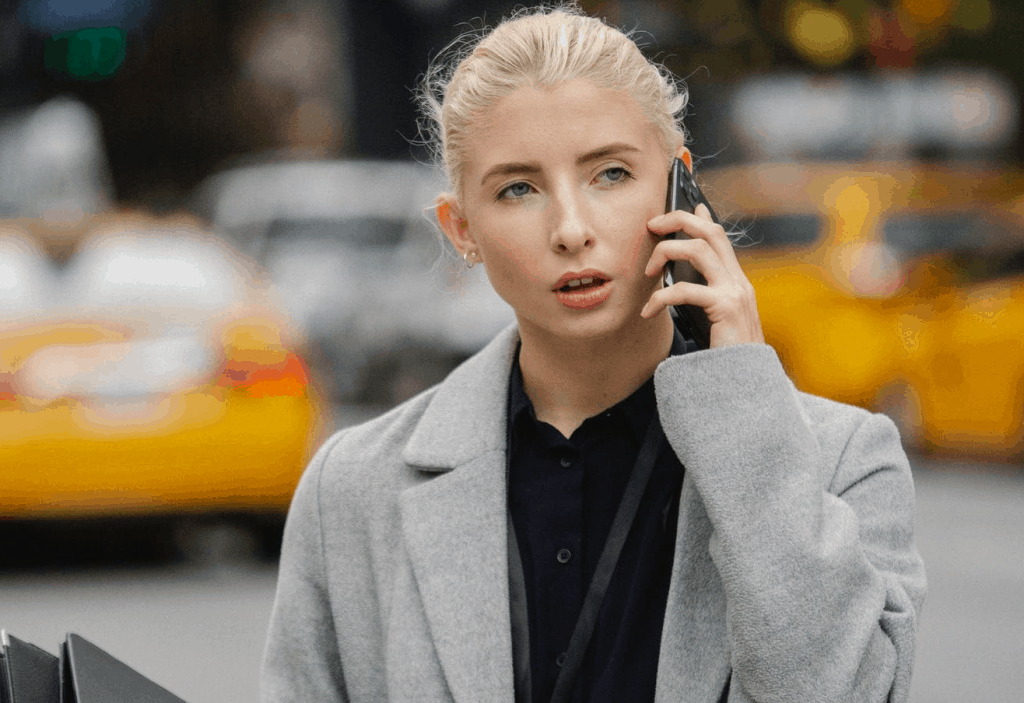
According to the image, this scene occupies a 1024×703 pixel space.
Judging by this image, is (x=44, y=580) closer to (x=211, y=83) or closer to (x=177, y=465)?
(x=177, y=465)

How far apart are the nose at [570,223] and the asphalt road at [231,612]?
4.17m

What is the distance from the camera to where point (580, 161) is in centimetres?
244

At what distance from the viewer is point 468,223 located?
2.62 m

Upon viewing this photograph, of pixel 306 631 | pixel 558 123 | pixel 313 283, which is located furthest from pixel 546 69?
pixel 313 283

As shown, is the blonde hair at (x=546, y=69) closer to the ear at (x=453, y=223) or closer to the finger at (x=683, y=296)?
the ear at (x=453, y=223)

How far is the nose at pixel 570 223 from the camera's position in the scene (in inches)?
94.3

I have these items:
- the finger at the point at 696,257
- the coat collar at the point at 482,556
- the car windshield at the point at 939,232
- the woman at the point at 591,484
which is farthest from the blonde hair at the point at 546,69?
the car windshield at the point at 939,232

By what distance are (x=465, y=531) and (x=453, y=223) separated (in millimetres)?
497

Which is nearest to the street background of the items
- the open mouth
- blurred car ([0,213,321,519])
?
blurred car ([0,213,321,519])

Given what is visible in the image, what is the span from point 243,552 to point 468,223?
6.29 metres

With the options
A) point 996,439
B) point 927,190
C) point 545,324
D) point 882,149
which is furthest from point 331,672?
point 882,149

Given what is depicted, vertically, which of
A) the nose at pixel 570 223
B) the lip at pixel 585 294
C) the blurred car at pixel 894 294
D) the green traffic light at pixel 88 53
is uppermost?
the green traffic light at pixel 88 53

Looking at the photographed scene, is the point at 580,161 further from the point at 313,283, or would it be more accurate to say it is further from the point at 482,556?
the point at 313,283

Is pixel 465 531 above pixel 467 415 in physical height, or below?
below
